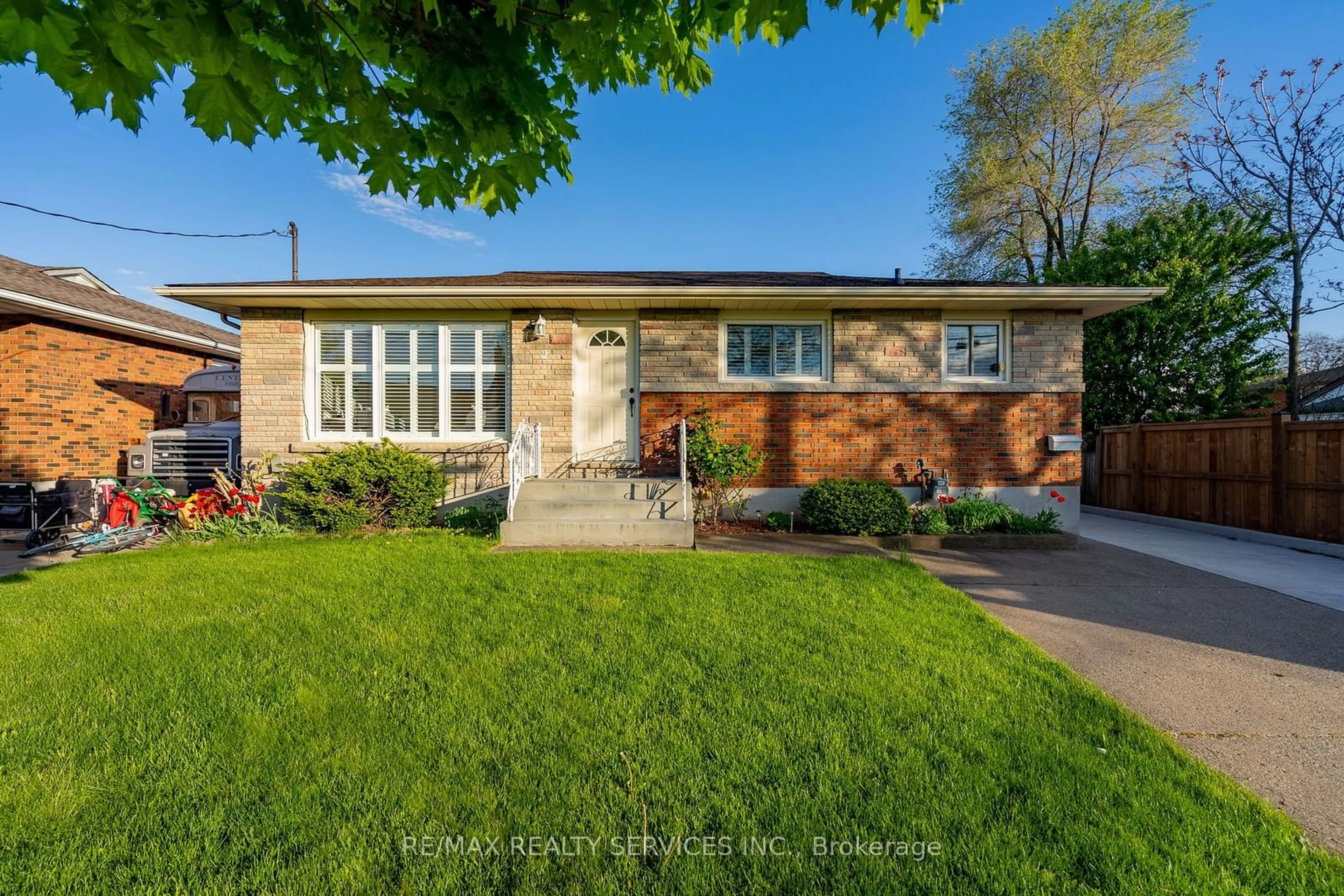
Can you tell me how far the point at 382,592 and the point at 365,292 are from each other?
15.7 feet

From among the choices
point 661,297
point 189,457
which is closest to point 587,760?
point 661,297

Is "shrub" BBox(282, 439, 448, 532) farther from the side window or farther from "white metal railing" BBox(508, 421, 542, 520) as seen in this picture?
the side window

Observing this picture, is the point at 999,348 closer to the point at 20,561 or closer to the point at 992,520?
the point at 992,520

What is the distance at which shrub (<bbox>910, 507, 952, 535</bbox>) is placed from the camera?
6938 millimetres

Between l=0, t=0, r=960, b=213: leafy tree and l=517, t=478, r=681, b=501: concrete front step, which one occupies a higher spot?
l=0, t=0, r=960, b=213: leafy tree

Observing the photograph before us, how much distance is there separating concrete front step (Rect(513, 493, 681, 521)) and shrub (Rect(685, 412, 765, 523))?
3.07 feet

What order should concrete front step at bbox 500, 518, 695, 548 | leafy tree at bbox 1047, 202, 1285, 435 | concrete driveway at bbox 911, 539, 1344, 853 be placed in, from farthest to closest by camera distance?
1. leafy tree at bbox 1047, 202, 1285, 435
2. concrete front step at bbox 500, 518, 695, 548
3. concrete driveway at bbox 911, 539, 1344, 853

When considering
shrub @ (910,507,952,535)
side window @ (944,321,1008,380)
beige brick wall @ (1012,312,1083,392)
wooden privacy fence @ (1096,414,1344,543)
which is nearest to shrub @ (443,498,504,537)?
shrub @ (910,507,952,535)

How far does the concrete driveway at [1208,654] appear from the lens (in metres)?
2.36

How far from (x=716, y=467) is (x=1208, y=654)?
4.98 meters

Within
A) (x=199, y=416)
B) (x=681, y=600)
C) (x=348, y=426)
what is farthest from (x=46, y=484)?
(x=681, y=600)

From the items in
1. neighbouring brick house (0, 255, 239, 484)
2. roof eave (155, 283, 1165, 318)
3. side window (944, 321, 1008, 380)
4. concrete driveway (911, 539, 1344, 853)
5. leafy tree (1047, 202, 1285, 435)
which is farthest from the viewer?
leafy tree (1047, 202, 1285, 435)

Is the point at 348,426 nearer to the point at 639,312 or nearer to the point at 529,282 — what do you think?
the point at 529,282

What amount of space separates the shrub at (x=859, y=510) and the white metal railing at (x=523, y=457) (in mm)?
3998
